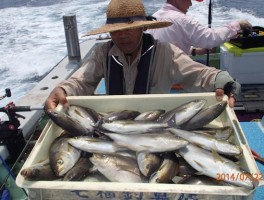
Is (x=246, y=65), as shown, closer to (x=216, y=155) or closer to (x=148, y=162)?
(x=216, y=155)

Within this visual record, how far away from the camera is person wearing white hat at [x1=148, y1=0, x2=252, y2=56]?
3.64 metres

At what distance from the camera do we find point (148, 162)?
1380 mm

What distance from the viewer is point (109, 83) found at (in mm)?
2465

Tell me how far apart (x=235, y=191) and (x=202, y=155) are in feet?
0.90

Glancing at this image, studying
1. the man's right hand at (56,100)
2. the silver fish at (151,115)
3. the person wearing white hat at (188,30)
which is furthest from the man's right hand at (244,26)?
the man's right hand at (56,100)

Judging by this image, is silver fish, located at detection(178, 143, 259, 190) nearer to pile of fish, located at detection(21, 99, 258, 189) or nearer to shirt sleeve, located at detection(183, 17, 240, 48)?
pile of fish, located at detection(21, 99, 258, 189)

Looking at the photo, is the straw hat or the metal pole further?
the metal pole

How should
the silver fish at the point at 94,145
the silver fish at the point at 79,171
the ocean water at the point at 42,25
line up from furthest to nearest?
the ocean water at the point at 42,25
the silver fish at the point at 94,145
the silver fish at the point at 79,171

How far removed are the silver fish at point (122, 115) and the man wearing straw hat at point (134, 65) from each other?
46 cm

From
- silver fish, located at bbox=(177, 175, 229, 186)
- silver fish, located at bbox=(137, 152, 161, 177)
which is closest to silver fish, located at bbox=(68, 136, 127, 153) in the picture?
silver fish, located at bbox=(137, 152, 161, 177)

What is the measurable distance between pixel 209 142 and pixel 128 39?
1056mm

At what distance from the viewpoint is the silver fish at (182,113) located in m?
1.73
